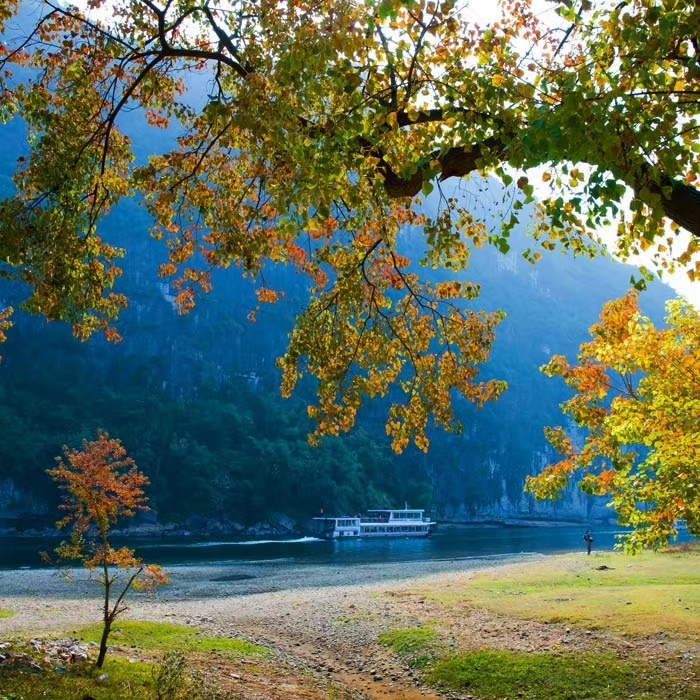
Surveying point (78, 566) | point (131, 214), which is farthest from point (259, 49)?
point (131, 214)

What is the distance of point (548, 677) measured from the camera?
11.3m

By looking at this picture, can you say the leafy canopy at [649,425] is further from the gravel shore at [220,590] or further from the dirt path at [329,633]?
the gravel shore at [220,590]

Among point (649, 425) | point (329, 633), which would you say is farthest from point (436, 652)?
point (649, 425)

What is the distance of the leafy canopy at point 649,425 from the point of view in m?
10.5

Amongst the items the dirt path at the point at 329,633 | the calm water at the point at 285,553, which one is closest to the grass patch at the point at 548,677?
the dirt path at the point at 329,633

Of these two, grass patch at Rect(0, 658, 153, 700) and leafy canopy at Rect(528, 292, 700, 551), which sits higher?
leafy canopy at Rect(528, 292, 700, 551)

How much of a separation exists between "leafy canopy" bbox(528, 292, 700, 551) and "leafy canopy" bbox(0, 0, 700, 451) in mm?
3757

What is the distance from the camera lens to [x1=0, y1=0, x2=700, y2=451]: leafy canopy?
499 cm

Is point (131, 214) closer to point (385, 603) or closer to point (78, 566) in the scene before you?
point (78, 566)

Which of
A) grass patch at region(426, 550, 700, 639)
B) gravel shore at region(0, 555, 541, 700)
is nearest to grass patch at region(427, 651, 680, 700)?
gravel shore at region(0, 555, 541, 700)

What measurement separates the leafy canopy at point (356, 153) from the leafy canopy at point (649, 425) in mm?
3757

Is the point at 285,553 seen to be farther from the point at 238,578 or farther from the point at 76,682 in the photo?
the point at 76,682

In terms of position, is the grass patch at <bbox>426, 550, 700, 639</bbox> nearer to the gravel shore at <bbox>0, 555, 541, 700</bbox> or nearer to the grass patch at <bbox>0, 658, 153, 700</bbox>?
the gravel shore at <bbox>0, 555, 541, 700</bbox>

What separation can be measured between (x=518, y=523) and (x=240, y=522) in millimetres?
61974
